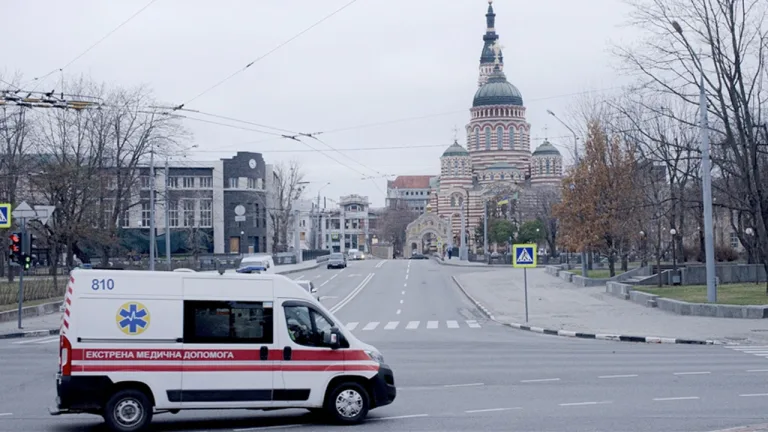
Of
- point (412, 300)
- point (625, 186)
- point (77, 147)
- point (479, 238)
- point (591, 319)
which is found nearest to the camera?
point (591, 319)

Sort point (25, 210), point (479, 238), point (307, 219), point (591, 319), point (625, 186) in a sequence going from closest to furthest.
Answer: point (25, 210), point (591, 319), point (625, 186), point (479, 238), point (307, 219)

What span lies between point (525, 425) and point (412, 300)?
33741mm

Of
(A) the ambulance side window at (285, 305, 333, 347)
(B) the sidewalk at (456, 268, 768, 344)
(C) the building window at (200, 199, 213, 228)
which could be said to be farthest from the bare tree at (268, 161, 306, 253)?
(A) the ambulance side window at (285, 305, 333, 347)

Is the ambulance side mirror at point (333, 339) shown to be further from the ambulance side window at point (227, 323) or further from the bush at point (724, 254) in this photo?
the bush at point (724, 254)

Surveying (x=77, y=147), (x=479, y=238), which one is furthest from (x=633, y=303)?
(x=479, y=238)

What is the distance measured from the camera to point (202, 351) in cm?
1201

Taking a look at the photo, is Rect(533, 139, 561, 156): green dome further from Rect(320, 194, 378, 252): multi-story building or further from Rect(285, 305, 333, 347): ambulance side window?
Rect(285, 305, 333, 347): ambulance side window

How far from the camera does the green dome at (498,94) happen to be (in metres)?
142

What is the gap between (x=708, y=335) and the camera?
2670cm

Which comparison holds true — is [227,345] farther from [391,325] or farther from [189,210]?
[189,210]

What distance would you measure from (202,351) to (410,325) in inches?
836

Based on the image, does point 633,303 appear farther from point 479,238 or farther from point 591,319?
point 479,238

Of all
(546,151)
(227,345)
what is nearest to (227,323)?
(227,345)

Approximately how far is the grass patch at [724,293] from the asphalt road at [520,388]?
979 cm
